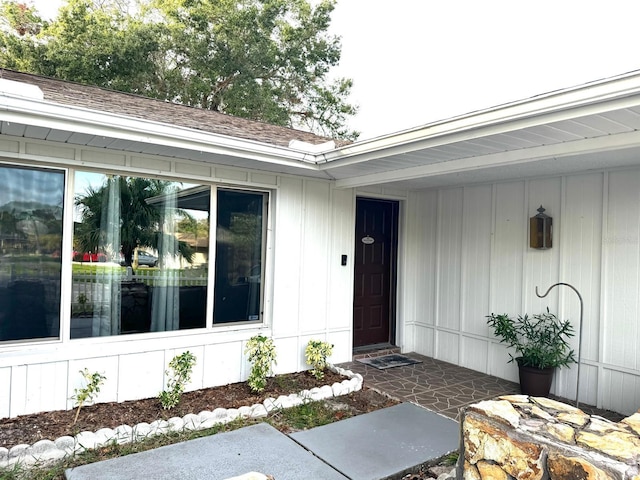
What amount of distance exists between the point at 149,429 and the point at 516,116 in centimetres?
366

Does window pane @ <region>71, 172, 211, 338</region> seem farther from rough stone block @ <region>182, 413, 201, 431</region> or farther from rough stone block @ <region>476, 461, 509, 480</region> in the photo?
rough stone block @ <region>476, 461, 509, 480</region>

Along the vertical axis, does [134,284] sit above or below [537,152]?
below

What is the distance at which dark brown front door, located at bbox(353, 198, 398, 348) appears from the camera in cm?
604

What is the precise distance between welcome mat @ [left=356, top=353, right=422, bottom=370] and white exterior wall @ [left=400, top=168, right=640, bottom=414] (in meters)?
0.35

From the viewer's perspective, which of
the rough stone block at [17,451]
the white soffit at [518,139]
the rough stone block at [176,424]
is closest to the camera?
the white soffit at [518,139]

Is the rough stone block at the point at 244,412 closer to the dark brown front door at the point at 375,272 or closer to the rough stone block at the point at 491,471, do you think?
the rough stone block at the point at 491,471

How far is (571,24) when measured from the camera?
1386 centimetres

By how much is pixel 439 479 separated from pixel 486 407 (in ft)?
3.22

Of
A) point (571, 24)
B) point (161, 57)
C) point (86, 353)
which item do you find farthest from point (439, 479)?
point (571, 24)

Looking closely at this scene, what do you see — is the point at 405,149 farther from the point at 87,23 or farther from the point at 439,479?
the point at 87,23

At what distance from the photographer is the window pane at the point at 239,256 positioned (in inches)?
181

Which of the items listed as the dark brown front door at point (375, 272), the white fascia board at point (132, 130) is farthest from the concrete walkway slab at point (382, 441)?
the white fascia board at point (132, 130)

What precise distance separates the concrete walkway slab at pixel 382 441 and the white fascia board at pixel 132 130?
261 centimetres

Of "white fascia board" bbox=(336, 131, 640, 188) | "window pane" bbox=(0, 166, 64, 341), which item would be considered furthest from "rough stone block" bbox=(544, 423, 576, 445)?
"window pane" bbox=(0, 166, 64, 341)
